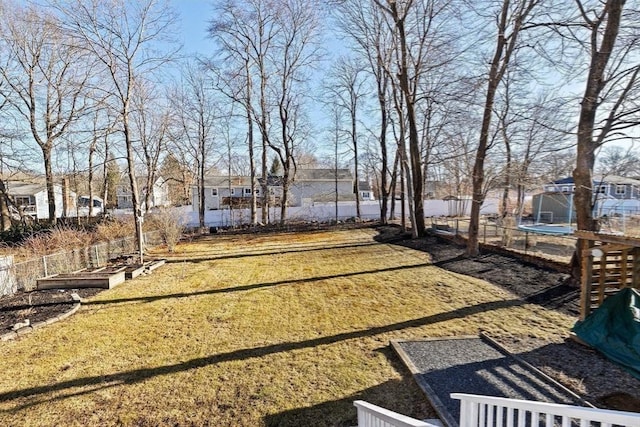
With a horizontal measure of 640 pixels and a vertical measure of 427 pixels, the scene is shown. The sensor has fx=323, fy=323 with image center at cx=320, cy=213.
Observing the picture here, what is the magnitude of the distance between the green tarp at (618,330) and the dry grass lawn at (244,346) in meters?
0.63

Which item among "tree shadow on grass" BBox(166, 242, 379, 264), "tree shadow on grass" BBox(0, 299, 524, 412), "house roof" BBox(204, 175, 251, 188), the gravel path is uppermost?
"house roof" BBox(204, 175, 251, 188)

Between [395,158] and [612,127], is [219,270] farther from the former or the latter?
[395,158]

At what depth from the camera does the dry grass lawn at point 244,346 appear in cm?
338

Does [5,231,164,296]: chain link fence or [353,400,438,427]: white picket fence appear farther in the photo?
[5,231,164,296]: chain link fence

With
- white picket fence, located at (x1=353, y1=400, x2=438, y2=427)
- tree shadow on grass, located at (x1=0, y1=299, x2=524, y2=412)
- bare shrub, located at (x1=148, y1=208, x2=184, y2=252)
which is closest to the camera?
white picket fence, located at (x1=353, y1=400, x2=438, y2=427)

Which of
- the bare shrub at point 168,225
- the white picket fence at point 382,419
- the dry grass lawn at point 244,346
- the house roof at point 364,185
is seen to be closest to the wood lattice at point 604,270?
the dry grass lawn at point 244,346

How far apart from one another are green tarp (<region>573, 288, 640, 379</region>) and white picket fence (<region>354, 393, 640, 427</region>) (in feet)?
9.57

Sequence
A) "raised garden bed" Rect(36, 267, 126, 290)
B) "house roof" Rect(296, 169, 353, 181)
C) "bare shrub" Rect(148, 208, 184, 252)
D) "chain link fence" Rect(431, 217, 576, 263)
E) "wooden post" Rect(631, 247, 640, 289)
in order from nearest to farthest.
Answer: "wooden post" Rect(631, 247, 640, 289), "raised garden bed" Rect(36, 267, 126, 290), "chain link fence" Rect(431, 217, 576, 263), "bare shrub" Rect(148, 208, 184, 252), "house roof" Rect(296, 169, 353, 181)

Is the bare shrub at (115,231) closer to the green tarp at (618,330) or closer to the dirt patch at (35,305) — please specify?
the dirt patch at (35,305)

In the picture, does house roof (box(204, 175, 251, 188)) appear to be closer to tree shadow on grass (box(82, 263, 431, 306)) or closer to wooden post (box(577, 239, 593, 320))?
tree shadow on grass (box(82, 263, 431, 306))

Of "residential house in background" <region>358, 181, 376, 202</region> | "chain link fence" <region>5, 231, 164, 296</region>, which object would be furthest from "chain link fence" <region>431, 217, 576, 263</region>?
"residential house in background" <region>358, 181, 376, 202</region>

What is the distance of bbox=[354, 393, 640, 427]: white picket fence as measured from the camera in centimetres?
129

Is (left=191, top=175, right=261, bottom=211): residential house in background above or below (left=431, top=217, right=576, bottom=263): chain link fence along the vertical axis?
above

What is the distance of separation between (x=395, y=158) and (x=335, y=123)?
5425 mm
